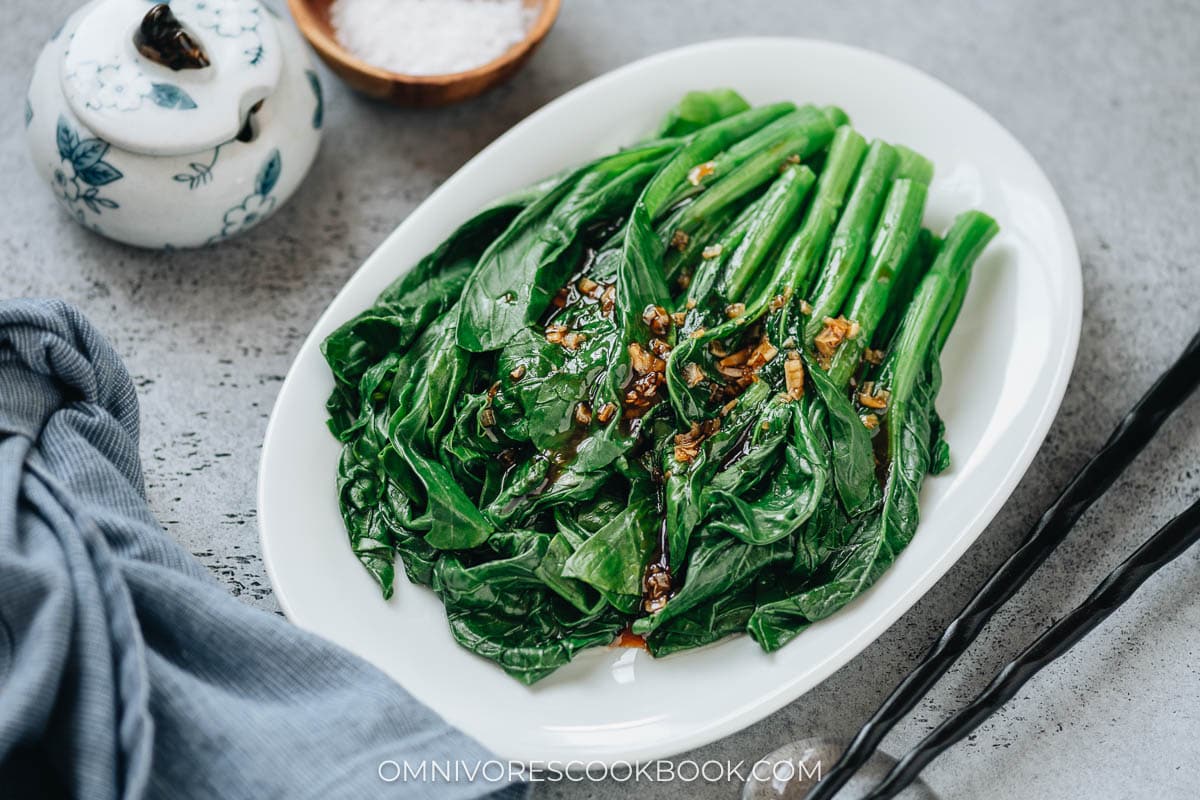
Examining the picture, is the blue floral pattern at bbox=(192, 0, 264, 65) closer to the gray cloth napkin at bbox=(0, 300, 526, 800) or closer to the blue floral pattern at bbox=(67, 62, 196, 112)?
the blue floral pattern at bbox=(67, 62, 196, 112)

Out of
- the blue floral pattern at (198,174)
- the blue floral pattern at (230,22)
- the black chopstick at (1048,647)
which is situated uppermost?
the blue floral pattern at (230,22)

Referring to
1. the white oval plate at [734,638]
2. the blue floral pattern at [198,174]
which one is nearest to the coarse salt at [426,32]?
the white oval plate at [734,638]

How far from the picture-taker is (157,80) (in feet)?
7.37

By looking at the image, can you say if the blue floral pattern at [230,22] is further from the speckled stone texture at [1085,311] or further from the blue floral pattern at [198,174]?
the speckled stone texture at [1085,311]

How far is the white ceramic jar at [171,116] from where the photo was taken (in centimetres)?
224

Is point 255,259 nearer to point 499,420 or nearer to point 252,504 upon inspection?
point 252,504

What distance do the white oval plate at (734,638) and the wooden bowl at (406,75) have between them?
241 millimetres

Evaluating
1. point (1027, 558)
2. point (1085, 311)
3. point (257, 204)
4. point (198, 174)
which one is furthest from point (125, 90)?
point (1085, 311)

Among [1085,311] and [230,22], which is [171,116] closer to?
[230,22]

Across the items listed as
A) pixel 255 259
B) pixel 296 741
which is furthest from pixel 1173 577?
pixel 255 259

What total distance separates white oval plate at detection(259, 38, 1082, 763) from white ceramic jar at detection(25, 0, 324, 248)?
414 millimetres

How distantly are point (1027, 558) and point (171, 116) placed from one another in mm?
2003

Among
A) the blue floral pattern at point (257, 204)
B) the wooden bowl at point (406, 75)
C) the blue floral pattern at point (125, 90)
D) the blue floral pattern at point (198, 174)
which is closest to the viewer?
the blue floral pattern at point (125, 90)

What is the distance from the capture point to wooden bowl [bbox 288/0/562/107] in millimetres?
2596
